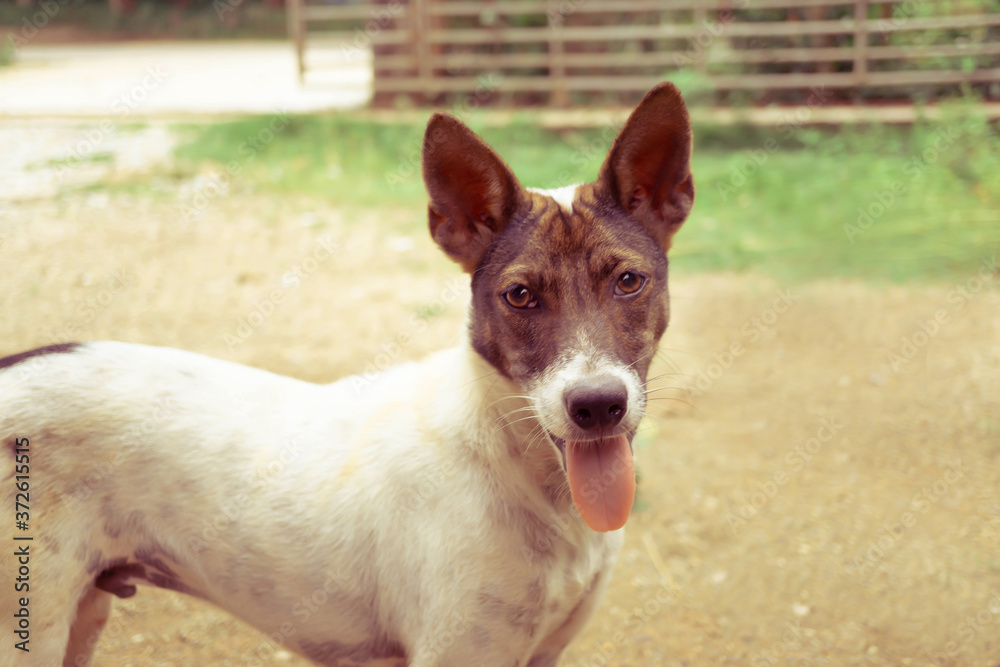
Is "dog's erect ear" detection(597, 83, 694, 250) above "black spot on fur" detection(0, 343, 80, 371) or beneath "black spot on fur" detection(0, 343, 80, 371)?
above

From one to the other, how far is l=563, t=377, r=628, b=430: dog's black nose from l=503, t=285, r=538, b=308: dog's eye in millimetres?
333

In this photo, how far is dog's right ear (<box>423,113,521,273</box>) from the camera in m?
2.47

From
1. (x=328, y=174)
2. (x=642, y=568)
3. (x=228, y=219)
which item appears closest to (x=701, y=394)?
(x=642, y=568)

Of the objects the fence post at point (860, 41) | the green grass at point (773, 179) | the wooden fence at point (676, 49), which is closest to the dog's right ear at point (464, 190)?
the green grass at point (773, 179)

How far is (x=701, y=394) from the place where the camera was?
5.40 m
